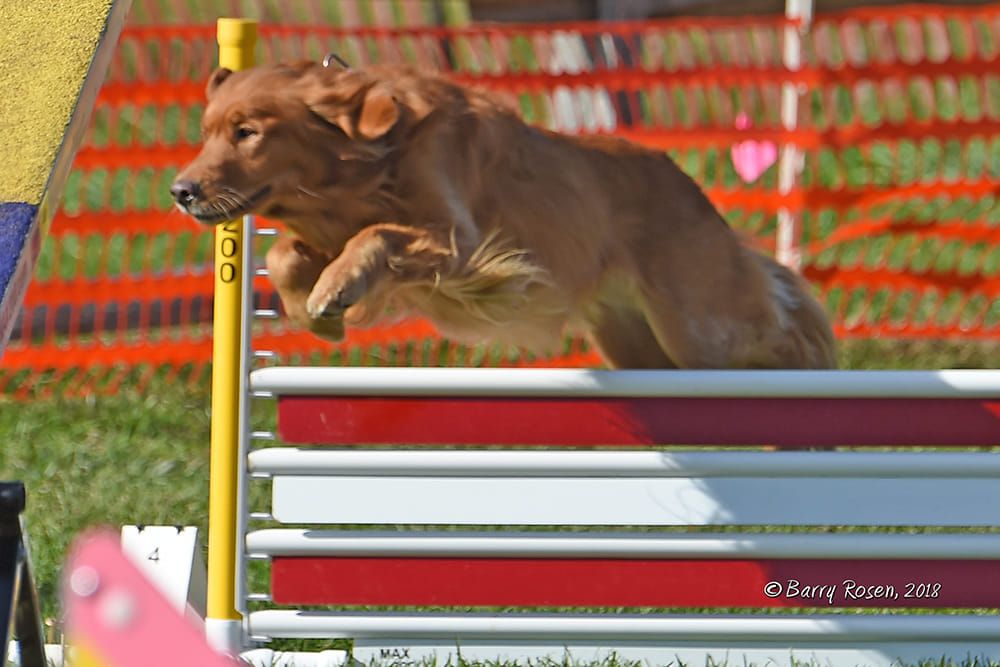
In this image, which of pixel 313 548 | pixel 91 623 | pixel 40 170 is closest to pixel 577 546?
pixel 313 548

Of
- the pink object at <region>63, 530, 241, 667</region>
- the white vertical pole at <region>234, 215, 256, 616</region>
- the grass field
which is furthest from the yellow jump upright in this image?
the pink object at <region>63, 530, 241, 667</region>

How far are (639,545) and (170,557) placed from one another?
96 centimetres

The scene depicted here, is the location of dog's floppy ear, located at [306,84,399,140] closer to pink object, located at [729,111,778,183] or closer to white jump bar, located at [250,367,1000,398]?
white jump bar, located at [250,367,1000,398]

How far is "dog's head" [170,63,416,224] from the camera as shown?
3051mm

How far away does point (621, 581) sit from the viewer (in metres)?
3.08

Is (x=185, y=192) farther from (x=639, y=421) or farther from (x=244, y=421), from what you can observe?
(x=639, y=421)

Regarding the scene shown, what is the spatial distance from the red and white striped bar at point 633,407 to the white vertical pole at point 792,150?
2455 mm

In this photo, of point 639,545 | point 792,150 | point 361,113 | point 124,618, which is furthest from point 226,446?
point 792,150

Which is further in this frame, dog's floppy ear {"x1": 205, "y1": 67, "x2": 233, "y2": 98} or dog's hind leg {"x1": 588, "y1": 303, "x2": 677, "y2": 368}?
dog's hind leg {"x1": 588, "y1": 303, "x2": 677, "y2": 368}

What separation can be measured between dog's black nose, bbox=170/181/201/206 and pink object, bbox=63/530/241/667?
168cm

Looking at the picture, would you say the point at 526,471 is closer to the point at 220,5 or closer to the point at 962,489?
the point at 962,489

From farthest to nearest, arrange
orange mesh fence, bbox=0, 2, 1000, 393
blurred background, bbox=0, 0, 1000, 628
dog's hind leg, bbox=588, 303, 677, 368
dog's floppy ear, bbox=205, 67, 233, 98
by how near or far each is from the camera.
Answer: orange mesh fence, bbox=0, 2, 1000, 393 → blurred background, bbox=0, 0, 1000, 628 → dog's hind leg, bbox=588, 303, 677, 368 → dog's floppy ear, bbox=205, 67, 233, 98

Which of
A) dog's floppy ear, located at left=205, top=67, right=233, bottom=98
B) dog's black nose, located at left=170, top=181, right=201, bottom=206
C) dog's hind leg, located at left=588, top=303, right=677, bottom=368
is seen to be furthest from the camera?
dog's hind leg, located at left=588, top=303, right=677, bottom=368

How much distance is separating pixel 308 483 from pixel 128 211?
8.99ft
